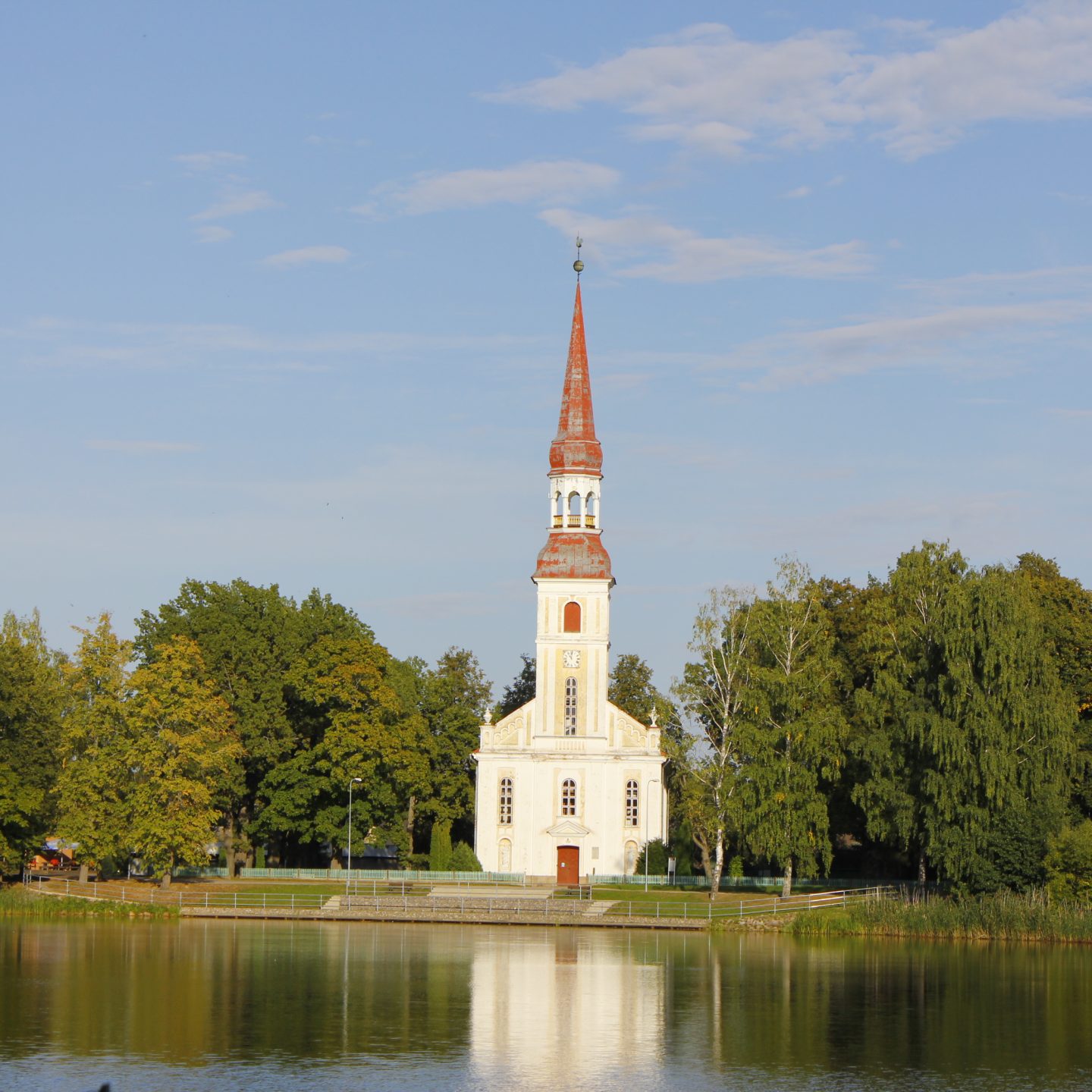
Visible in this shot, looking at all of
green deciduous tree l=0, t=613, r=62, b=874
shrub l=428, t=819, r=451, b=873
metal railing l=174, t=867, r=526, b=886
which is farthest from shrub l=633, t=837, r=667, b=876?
green deciduous tree l=0, t=613, r=62, b=874

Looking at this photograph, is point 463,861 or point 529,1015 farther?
point 463,861

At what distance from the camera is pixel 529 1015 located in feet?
113

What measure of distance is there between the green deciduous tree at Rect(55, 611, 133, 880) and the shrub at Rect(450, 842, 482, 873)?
15.5m

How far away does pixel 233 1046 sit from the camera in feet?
97.4

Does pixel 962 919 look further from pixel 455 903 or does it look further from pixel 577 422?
pixel 577 422

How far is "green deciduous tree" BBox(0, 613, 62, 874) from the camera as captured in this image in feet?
200

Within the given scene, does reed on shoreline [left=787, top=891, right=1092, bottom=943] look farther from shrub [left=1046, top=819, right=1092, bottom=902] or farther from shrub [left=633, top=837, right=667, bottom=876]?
shrub [left=633, top=837, right=667, bottom=876]

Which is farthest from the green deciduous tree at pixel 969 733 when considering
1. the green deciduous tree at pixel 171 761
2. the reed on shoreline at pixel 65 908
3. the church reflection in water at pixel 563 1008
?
the reed on shoreline at pixel 65 908

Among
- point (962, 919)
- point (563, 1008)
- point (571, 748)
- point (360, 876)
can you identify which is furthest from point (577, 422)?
point (563, 1008)

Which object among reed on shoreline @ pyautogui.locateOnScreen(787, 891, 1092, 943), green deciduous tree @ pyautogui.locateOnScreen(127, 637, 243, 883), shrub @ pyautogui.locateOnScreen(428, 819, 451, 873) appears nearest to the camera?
reed on shoreline @ pyautogui.locateOnScreen(787, 891, 1092, 943)

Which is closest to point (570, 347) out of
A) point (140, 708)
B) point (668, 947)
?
point (140, 708)

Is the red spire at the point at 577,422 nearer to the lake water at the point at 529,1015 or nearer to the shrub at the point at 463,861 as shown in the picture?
the shrub at the point at 463,861

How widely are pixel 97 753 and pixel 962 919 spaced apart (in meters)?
33.8

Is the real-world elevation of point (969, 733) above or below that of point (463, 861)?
above
